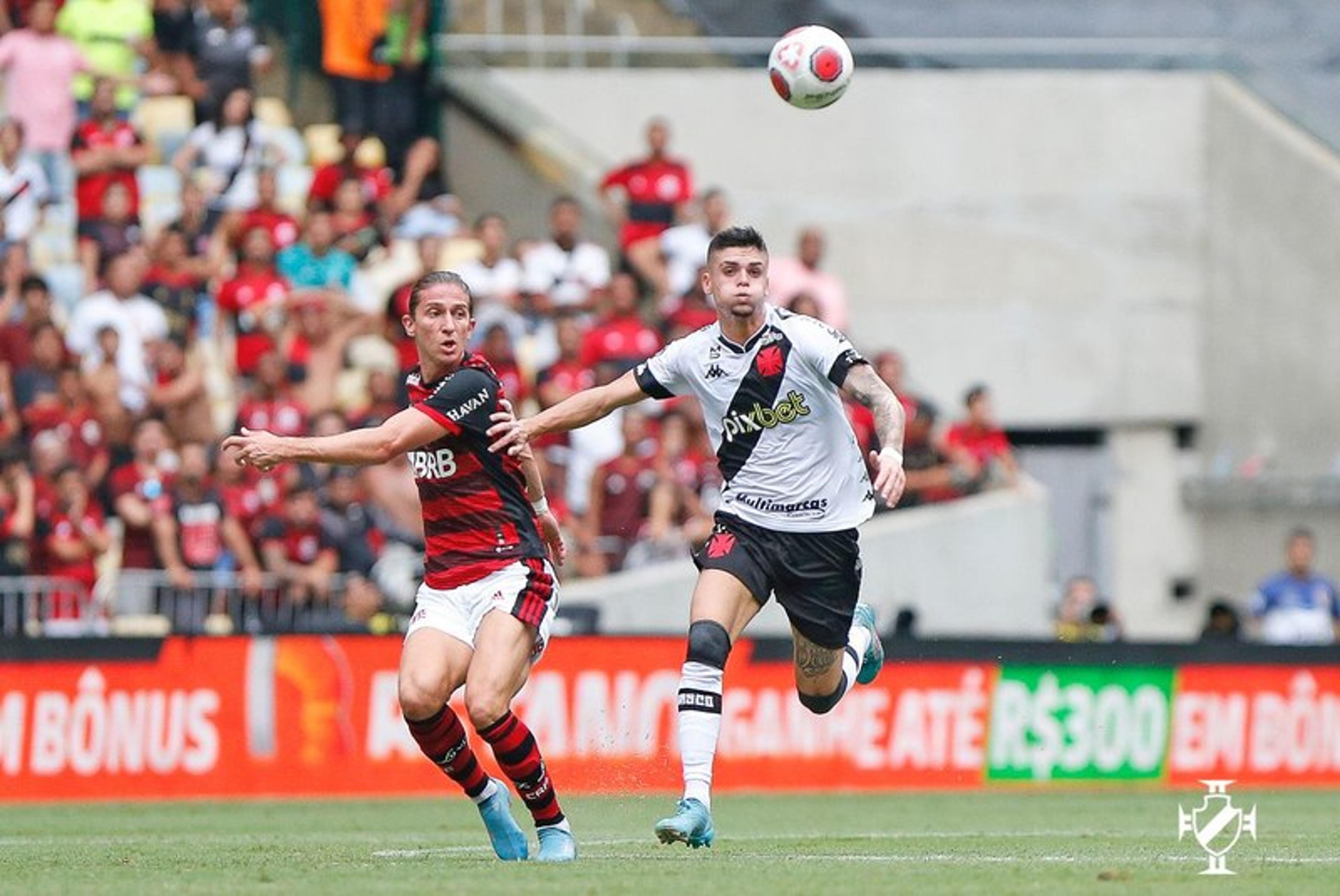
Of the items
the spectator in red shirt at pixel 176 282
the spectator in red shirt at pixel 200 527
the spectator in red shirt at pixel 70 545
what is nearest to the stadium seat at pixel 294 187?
the spectator in red shirt at pixel 176 282

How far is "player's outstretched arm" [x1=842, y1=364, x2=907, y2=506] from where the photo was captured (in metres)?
10.1

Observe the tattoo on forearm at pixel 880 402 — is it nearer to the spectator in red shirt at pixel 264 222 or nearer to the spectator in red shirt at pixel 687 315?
the spectator in red shirt at pixel 687 315

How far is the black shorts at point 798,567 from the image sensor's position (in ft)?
36.8

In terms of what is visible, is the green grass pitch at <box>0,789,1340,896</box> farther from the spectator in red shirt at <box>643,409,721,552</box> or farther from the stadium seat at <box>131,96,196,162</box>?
the stadium seat at <box>131,96,196,162</box>

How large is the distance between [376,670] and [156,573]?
6.19 ft

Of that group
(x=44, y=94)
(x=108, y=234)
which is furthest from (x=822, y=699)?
(x=44, y=94)

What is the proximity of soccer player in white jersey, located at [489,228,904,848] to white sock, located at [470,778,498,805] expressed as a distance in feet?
2.63

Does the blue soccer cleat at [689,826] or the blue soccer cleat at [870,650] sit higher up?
the blue soccer cleat at [870,650]

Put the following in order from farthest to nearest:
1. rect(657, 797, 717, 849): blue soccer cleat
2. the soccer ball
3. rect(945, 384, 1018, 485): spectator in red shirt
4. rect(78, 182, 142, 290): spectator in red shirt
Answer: rect(945, 384, 1018, 485): spectator in red shirt < rect(78, 182, 142, 290): spectator in red shirt < the soccer ball < rect(657, 797, 717, 849): blue soccer cleat

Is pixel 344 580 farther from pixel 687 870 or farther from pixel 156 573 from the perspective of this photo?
pixel 687 870

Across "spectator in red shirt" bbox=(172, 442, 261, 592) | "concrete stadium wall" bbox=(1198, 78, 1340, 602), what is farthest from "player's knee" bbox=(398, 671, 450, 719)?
"concrete stadium wall" bbox=(1198, 78, 1340, 602)

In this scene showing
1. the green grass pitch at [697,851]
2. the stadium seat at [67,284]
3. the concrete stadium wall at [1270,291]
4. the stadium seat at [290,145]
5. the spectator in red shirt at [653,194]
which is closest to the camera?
the green grass pitch at [697,851]

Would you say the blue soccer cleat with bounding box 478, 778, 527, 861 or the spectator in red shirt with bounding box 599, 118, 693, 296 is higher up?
the spectator in red shirt with bounding box 599, 118, 693, 296

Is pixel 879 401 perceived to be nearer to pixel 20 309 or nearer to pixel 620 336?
pixel 620 336
